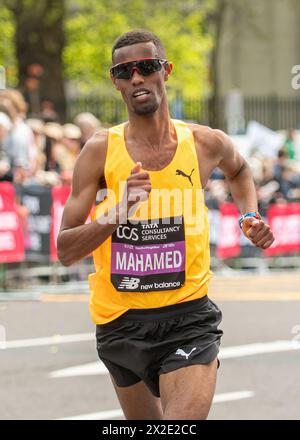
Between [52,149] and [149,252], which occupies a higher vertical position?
[149,252]

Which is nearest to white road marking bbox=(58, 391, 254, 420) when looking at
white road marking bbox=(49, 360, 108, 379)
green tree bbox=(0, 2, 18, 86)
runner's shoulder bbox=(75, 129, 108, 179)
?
white road marking bbox=(49, 360, 108, 379)

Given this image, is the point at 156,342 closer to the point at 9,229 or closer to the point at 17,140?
the point at 9,229

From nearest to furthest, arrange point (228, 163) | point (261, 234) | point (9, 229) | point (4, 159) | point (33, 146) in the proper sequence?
point (261, 234) → point (228, 163) → point (9, 229) → point (4, 159) → point (33, 146)

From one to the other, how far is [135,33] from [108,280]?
1068 millimetres

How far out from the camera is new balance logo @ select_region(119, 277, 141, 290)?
5359 millimetres

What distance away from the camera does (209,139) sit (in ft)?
18.3

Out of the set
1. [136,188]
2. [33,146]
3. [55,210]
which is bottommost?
[55,210]

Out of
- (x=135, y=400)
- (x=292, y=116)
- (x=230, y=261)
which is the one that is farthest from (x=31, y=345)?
(x=292, y=116)

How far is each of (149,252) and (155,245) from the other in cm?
4

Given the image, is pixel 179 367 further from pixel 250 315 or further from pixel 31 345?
pixel 250 315

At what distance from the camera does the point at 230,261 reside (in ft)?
59.5

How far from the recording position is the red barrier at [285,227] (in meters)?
18.4

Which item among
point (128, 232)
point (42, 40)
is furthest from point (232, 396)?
point (42, 40)

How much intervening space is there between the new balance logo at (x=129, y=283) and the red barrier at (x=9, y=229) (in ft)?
29.1
